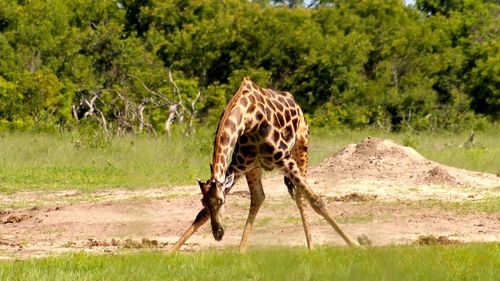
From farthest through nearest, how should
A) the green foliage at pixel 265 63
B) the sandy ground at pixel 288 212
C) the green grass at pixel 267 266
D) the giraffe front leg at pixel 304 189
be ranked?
1. the green foliage at pixel 265 63
2. the sandy ground at pixel 288 212
3. the giraffe front leg at pixel 304 189
4. the green grass at pixel 267 266

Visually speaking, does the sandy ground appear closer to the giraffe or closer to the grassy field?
the giraffe

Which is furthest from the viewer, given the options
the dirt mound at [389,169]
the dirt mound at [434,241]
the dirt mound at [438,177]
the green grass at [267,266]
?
the dirt mound at [389,169]

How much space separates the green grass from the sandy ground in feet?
5.04

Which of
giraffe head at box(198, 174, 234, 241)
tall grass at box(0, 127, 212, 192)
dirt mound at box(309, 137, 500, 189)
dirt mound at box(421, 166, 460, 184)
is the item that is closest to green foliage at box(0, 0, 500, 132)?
tall grass at box(0, 127, 212, 192)

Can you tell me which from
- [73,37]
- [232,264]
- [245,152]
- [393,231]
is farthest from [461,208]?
[73,37]

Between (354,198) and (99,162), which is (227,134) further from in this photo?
(99,162)

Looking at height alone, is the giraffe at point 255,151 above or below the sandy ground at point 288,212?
above

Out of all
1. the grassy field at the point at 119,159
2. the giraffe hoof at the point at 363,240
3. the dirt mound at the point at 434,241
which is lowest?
the grassy field at the point at 119,159

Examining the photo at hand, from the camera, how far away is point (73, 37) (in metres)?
37.2

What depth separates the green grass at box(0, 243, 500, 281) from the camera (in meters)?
7.66

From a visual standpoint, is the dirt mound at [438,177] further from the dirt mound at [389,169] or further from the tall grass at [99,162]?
the tall grass at [99,162]

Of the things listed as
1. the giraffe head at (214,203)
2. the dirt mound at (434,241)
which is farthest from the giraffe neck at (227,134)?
the dirt mound at (434,241)

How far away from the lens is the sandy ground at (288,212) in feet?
38.8

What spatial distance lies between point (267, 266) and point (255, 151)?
91.5 inches
